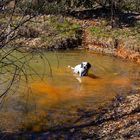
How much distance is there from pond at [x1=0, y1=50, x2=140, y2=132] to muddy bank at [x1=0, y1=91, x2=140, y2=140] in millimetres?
307

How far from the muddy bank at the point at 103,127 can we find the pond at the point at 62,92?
31cm

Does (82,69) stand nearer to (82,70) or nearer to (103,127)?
(82,70)

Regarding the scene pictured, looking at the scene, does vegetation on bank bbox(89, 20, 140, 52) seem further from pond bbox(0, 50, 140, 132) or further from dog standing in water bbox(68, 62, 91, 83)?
dog standing in water bbox(68, 62, 91, 83)

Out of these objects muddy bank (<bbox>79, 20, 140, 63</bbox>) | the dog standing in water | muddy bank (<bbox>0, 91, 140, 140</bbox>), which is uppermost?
muddy bank (<bbox>79, 20, 140, 63</bbox>)

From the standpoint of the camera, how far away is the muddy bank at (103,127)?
856 cm

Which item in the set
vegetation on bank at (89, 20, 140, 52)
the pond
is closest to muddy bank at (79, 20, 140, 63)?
vegetation on bank at (89, 20, 140, 52)

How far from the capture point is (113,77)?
14.3m

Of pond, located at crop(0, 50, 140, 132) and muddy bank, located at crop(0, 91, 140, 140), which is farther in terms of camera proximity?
pond, located at crop(0, 50, 140, 132)

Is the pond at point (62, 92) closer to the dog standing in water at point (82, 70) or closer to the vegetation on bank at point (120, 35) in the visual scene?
the dog standing in water at point (82, 70)

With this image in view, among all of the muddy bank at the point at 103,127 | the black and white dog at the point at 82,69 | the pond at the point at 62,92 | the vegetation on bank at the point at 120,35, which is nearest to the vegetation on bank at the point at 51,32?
the vegetation on bank at the point at 120,35

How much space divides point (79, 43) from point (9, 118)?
1010 centimetres

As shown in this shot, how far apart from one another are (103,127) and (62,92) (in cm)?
348

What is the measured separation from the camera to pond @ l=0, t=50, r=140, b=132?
32.0 feet

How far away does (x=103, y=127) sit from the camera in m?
9.09
